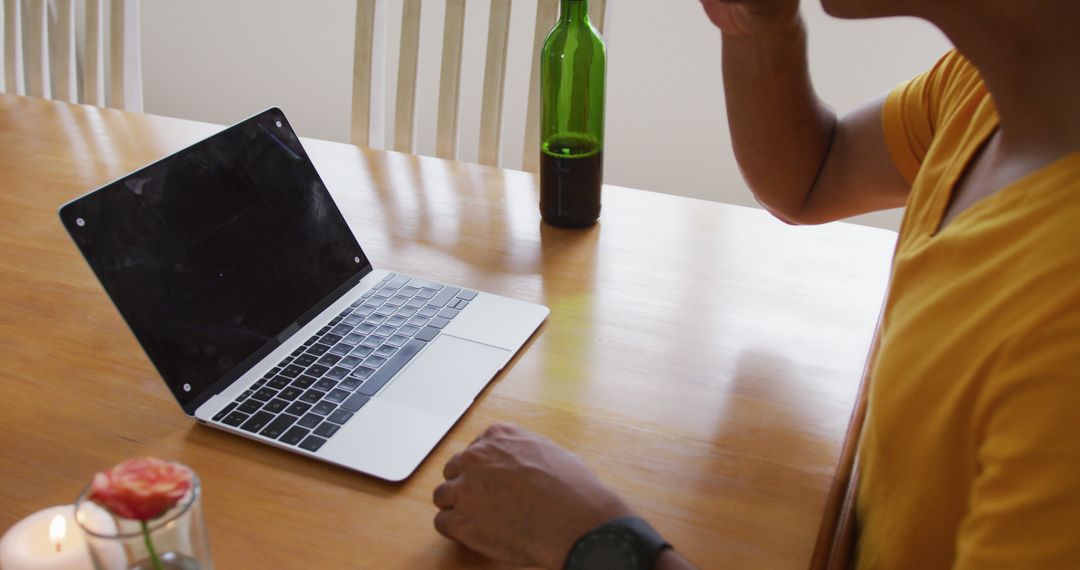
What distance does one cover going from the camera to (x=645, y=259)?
1.09 meters

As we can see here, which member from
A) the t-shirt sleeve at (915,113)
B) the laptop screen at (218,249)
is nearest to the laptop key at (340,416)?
the laptop screen at (218,249)

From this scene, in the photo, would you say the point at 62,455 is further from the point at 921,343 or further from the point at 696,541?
the point at 921,343

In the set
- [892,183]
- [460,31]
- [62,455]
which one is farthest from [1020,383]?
[460,31]

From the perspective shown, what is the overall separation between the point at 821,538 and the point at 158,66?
9.74ft

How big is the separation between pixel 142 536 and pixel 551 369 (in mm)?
429

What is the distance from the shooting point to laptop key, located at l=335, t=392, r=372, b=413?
0.81m

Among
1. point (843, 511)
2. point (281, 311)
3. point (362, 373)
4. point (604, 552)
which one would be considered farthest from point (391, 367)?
point (843, 511)

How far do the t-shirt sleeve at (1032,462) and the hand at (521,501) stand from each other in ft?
0.79

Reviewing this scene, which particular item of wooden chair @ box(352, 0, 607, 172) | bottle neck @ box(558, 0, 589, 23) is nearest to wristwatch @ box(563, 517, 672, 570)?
bottle neck @ box(558, 0, 589, 23)

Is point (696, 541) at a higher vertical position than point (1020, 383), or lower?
lower

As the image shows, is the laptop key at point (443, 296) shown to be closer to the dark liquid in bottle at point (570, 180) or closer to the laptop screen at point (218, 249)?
the laptop screen at point (218, 249)

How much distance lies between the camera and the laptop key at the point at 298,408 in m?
0.80

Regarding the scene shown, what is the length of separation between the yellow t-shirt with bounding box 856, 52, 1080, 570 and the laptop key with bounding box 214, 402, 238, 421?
0.53m

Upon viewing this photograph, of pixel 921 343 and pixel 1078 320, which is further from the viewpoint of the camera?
pixel 921 343
